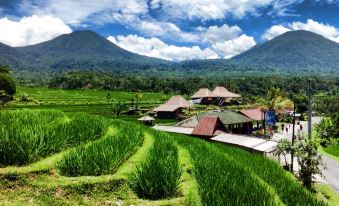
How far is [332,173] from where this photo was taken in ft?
120

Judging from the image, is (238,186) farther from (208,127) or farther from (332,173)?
(208,127)

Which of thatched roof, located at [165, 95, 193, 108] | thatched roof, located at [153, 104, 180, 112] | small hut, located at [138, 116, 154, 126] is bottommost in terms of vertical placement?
small hut, located at [138, 116, 154, 126]

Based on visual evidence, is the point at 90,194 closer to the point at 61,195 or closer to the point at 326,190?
the point at 61,195

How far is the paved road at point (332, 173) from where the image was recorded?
32088 mm

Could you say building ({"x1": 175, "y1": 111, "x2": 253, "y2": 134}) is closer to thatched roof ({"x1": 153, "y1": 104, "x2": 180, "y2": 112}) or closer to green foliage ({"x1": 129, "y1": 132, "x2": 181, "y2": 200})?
thatched roof ({"x1": 153, "y1": 104, "x2": 180, "y2": 112})

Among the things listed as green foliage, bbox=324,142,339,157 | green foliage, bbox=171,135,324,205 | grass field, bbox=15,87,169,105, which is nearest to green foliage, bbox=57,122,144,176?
green foliage, bbox=171,135,324,205

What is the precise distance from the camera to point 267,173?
1989 centimetres

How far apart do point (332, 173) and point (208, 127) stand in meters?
15.9

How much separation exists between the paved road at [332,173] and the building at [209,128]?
12262mm

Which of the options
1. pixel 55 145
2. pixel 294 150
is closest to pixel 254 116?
pixel 294 150

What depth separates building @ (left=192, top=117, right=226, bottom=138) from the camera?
157 ft

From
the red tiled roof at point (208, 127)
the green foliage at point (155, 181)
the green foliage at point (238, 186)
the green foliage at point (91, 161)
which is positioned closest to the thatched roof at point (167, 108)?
the red tiled roof at point (208, 127)

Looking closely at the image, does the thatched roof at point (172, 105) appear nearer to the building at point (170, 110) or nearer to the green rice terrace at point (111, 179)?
the building at point (170, 110)

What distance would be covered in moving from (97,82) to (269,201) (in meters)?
168
